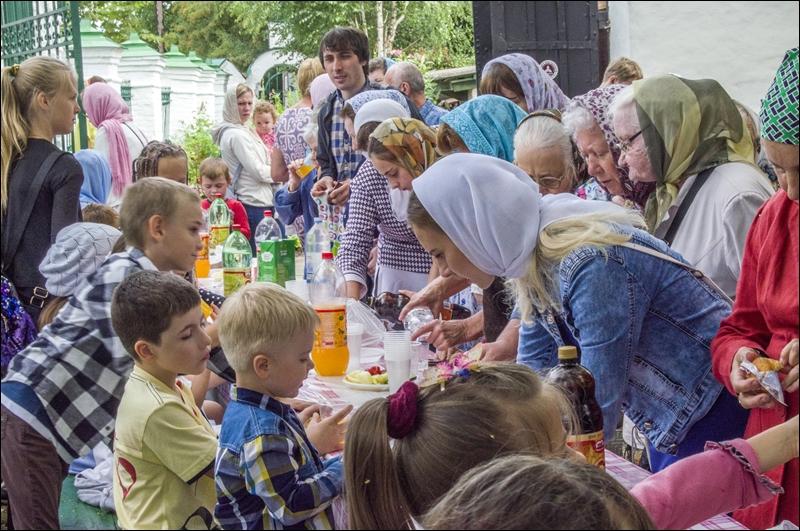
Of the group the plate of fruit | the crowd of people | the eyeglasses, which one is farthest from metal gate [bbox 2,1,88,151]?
the eyeglasses

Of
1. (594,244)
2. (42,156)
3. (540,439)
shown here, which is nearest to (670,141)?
(594,244)

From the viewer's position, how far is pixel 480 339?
2.45 m

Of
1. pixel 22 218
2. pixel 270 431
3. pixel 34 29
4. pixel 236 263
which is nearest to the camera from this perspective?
pixel 270 431

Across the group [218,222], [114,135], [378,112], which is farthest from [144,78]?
[378,112]

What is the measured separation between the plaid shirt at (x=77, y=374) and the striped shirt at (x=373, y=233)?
143 cm

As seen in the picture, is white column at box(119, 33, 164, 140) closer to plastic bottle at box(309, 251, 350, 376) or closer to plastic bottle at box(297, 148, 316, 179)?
plastic bottle at box(297, 148, 316, 179)

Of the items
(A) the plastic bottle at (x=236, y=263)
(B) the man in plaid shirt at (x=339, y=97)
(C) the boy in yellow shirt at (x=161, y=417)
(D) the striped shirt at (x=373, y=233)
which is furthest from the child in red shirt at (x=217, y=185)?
(C) the boy in yellow shirt at (x=161, y=417)

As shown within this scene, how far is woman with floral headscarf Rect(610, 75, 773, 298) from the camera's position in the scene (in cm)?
202

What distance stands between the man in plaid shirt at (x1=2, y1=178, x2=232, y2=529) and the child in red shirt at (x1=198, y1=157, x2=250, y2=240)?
3378mm

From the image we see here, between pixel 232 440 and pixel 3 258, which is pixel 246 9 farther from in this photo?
pixel 232 440

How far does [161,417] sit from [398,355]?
64 centimetres

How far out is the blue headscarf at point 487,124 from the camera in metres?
2.98

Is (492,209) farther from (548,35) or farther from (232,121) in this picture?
(232,121)

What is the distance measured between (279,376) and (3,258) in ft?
4.43
